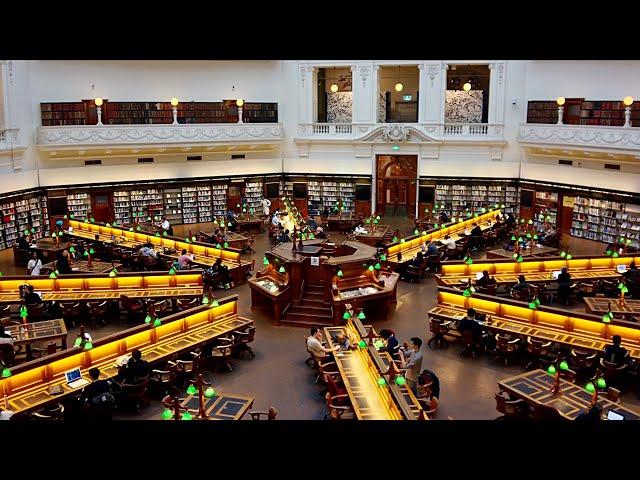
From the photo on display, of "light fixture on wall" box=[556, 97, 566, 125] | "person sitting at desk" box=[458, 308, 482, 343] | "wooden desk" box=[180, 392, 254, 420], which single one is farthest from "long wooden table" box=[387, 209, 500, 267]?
"wooden desk" box=[180, 392, 254, 420]

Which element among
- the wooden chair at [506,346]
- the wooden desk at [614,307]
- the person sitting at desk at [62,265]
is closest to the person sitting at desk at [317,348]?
the wooden chair at [506,346]

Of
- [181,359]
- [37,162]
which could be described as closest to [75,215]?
[37,162]

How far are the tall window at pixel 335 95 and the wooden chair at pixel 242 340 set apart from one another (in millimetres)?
17002

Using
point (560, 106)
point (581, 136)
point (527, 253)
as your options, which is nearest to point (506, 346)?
point (527, 253)

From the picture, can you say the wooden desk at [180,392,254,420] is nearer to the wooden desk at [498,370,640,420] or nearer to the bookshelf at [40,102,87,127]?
the wooden desk at [498,370,640,420]

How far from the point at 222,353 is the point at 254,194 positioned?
1480 centimetres

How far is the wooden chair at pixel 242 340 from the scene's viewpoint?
11.4m

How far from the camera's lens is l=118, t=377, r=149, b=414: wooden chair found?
941 cm

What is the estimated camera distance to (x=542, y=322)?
11.6m

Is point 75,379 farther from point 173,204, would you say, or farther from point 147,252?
point 173,204

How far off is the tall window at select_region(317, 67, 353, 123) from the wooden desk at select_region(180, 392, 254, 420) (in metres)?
19.9
